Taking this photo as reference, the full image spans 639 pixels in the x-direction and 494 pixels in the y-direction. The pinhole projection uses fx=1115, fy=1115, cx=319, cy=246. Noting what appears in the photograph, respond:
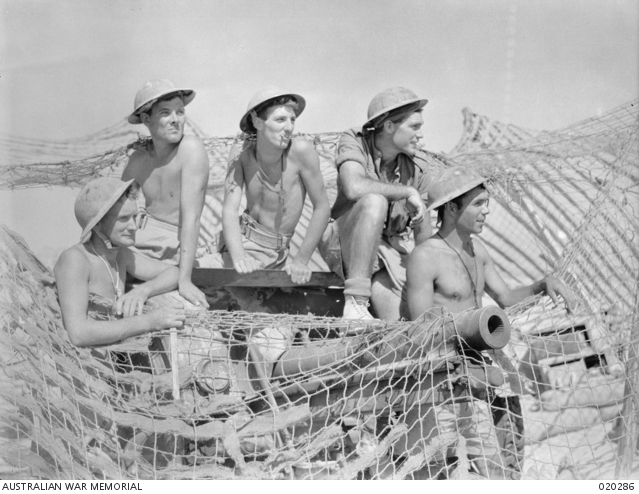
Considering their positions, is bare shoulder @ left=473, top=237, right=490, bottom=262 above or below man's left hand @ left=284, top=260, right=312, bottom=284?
below

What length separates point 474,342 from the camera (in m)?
4.50

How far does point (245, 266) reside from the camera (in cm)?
556

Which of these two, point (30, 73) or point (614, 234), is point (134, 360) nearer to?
point (614, 234)

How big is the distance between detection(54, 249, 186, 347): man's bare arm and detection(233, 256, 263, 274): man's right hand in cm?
78


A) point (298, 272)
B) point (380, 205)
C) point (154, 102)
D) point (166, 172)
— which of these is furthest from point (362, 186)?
point (154, 102)

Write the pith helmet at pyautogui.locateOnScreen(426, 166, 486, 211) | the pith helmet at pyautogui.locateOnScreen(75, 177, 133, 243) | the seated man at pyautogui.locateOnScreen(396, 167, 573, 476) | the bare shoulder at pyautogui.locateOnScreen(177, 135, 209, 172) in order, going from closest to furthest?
the seated man at pyautogui.locateOnScreen(396, 167, 573, 476), the pith helmet at pyautogui.locateOnScreen(75, 177, 133, 243), the pith helmet at pyautogui.locateOnScreen(426, 166, 486, 211), the bare shoulder at pyautogui.locateOnScreen(177, 135, 209, 172)

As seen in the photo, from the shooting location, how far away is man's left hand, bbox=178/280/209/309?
5.18 m

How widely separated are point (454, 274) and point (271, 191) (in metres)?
1.24

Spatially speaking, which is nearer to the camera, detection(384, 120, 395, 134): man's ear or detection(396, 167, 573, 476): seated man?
detection(396, 167, 573, 476): seated man

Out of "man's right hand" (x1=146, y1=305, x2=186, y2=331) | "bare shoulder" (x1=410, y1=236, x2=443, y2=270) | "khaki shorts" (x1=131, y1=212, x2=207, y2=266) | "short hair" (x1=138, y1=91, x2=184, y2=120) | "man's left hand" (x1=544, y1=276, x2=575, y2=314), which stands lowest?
"man's right hand" (x1=146, y1=305, x2=186, y2=331)

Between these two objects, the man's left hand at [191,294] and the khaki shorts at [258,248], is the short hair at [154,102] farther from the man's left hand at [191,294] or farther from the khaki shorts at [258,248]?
the man's left hand at [191,294]

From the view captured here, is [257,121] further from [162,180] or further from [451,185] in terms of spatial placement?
[451,185]

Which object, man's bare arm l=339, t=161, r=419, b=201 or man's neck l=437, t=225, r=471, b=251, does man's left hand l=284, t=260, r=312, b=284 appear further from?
man's neck l=437, t=225, r=471, b=251

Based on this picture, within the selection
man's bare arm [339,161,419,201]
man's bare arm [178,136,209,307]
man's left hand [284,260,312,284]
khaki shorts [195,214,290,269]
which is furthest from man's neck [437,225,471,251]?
man's bare arm [178,136,209,307]
